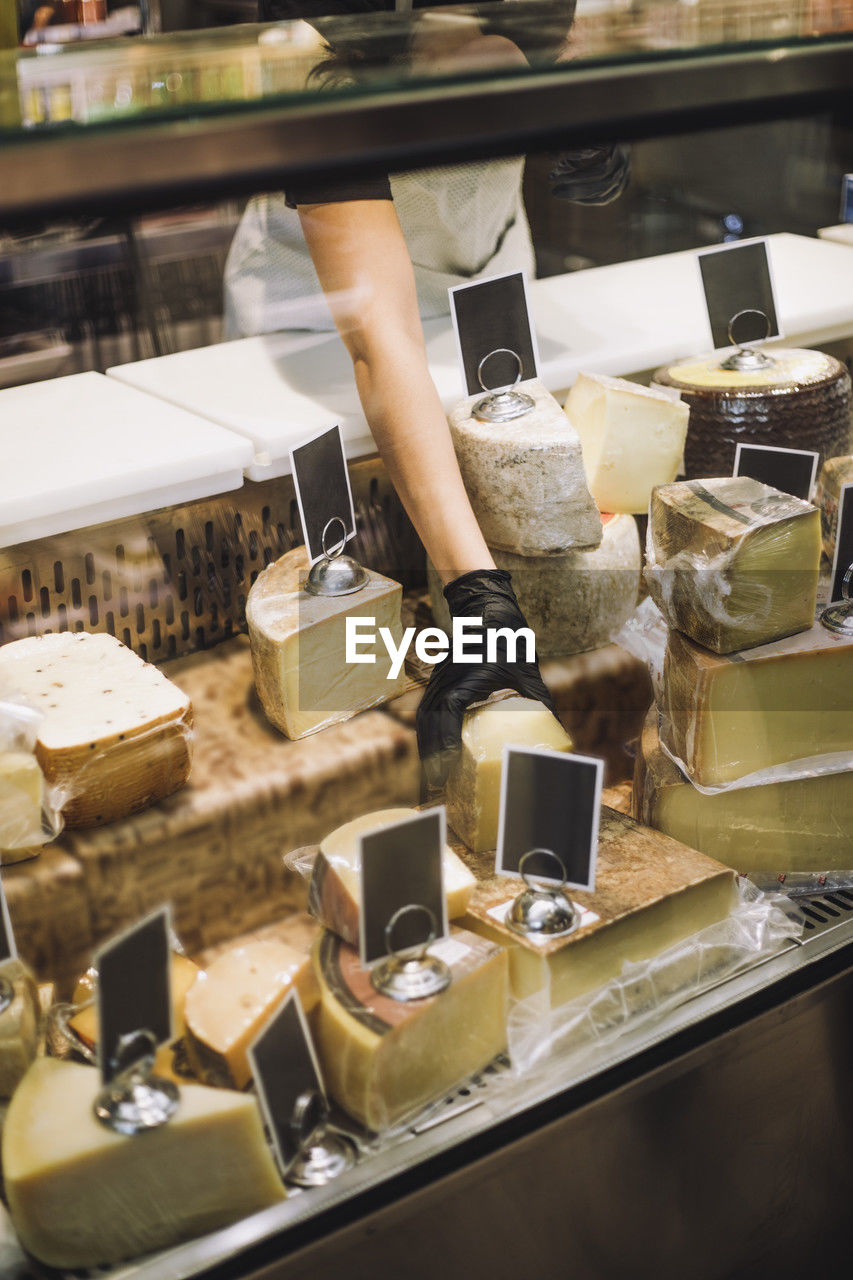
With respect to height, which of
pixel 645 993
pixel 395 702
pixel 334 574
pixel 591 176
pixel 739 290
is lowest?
pixel 645 993

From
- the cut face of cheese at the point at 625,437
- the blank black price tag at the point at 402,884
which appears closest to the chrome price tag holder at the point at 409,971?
the blank black price tag at the point at 402,884

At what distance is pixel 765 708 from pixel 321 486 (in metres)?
0.47

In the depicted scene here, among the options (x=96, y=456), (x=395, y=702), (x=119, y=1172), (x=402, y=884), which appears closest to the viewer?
(x=119, y=1172)

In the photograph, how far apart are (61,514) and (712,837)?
0.69 m

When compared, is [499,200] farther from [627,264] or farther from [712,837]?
[712,837]

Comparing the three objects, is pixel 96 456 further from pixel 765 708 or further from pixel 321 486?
pixel 765 708

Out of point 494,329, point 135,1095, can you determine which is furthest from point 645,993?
point 494,329

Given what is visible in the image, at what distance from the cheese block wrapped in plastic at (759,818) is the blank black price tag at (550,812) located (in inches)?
6.9

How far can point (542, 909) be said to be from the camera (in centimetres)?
102

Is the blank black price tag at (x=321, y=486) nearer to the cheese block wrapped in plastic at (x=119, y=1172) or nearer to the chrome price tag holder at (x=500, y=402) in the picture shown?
the chrome price tag holder at (x=500, y=402)

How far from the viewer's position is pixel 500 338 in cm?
126

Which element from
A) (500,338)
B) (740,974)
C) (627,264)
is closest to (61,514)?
(500,338)

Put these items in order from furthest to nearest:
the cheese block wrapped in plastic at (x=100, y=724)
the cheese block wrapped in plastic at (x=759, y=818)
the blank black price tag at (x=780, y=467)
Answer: the blank black price tag at (x=780, y=467), the cheese block wrapped in plastic at (x=759, y=818), the cheese block wrapped in plastic at (x=100, y=724)

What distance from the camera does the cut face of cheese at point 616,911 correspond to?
1001mm
